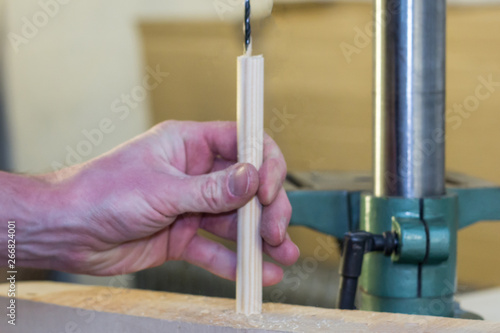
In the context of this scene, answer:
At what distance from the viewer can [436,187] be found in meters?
0.73

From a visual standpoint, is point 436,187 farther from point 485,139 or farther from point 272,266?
point 485,139

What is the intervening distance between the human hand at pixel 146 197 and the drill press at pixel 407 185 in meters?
0.11

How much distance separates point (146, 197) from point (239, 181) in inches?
5.0

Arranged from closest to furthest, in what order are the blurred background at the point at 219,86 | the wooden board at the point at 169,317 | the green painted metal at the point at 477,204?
the wooden board at the point at 169,317
the green painted metal at the point at 477,204
the blurred background at the point at 219,86

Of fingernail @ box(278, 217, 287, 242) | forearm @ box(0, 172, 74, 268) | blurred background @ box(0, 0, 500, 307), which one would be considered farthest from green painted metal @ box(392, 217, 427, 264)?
blurred background @ box(0, 0, 500, 307)

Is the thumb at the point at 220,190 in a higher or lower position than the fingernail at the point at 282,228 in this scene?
higher

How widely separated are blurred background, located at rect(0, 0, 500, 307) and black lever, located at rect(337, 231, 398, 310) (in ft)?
2.67

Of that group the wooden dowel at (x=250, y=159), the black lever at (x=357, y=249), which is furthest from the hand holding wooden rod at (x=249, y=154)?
the black lever at (x=357, y=249)

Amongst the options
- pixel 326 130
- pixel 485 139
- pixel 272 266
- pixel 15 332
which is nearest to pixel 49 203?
pixel 15 332

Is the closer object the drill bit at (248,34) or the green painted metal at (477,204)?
the drill bit at (248,34)

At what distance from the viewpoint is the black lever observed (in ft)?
2.23

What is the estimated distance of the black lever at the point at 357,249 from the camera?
68 centimetres

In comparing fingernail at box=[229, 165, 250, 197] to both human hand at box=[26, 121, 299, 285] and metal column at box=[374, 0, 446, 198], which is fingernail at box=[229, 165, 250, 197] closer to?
human hand at box=[26, 121, 299, 285]

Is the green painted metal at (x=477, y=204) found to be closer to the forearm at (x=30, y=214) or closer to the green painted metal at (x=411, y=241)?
the green painted metal at (x=411, y=241)
